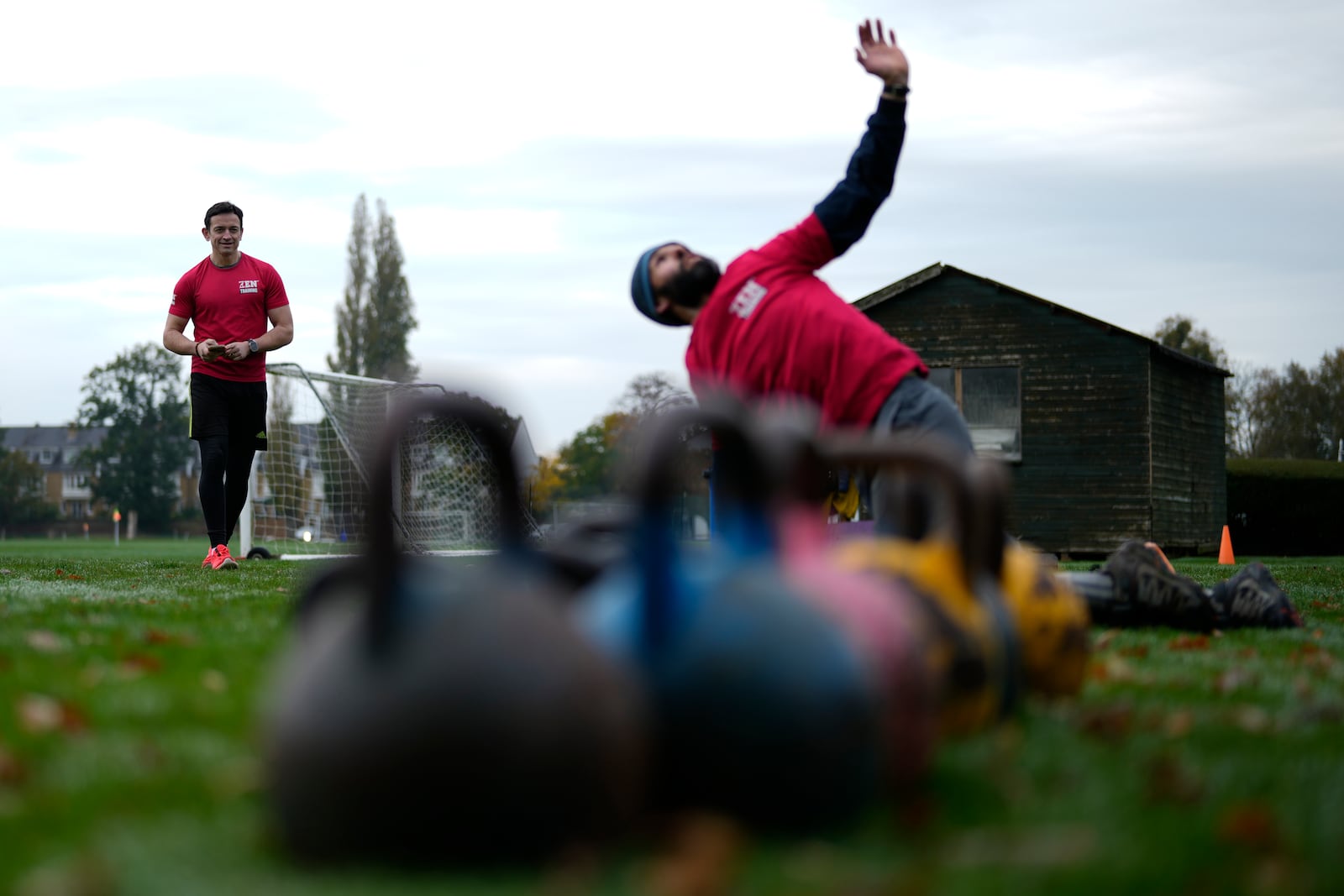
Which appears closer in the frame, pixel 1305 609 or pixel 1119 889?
pixel 1119 889

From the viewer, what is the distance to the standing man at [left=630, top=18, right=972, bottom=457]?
5719 millimetres

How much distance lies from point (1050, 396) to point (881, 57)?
983 inches

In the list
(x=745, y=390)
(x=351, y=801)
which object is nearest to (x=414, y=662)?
Answer: (x=351, y=801)

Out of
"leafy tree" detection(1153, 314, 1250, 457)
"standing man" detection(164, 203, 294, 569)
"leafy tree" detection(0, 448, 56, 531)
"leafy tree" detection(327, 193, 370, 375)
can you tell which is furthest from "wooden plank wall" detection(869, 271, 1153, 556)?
"leafy tree" detection(0, 448, 56, 531)

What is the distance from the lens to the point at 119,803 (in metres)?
2.78

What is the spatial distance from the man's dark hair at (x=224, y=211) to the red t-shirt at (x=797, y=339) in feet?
24.8

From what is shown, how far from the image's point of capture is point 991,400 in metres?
29.7

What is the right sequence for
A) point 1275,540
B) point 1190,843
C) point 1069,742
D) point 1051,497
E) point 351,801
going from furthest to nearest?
point 1275,540 < point 1051,497 < point 1069,742 < point 1190,843 < point 351,801

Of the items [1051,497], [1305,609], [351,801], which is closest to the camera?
[351,801]

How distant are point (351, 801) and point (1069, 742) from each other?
2080 millimetres

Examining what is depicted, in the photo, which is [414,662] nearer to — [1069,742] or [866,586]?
[866,586]

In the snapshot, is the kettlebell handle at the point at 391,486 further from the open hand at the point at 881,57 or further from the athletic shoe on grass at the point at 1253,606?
the athletic shoe on grass at the point at 1253,606

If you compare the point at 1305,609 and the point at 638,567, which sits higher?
the point at 638,567

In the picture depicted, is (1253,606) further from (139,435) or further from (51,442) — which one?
(51,442)
